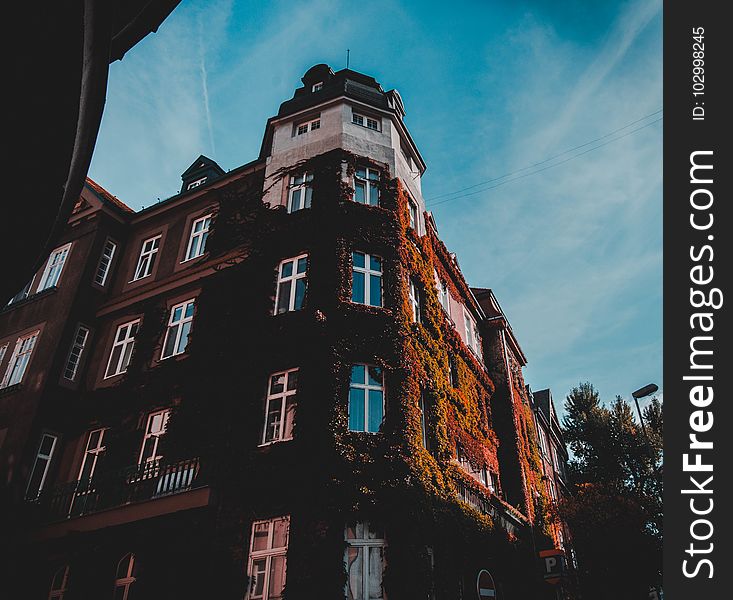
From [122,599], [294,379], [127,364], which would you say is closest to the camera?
[122,599]

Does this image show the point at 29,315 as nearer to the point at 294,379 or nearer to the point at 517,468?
the point at 294,379

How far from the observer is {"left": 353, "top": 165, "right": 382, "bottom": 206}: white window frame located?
21.0 meters

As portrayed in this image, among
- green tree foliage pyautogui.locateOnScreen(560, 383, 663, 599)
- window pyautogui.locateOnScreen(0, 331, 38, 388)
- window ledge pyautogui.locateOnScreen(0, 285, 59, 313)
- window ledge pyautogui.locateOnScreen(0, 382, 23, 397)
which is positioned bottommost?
green tree foliage pyautogui.locateOnScreen(560, 383, 663, 599)

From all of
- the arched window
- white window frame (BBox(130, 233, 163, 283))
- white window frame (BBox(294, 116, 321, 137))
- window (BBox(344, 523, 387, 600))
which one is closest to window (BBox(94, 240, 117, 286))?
white window frame (BBox(130, 233, 163, 283))

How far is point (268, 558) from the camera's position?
14.0 metres

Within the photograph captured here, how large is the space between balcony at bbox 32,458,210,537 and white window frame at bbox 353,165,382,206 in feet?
36.1

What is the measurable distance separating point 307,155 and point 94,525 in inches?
585

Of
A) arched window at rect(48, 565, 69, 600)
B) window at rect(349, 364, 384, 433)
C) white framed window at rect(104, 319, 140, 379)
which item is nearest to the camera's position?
window at rect(349, 364, 384, 433)

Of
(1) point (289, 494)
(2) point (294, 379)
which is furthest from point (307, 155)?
(1) point (289, 494)

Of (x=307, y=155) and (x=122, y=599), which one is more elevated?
(x=307, y=155)

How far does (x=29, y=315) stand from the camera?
23422 millimetres

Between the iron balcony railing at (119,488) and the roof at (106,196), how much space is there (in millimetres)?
13141

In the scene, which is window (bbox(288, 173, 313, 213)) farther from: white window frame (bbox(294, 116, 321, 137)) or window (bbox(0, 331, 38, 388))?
window (bbox(0, 331, 38, 388))

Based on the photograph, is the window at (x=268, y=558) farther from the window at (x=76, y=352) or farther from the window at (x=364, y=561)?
the window at (x=76, y=352)
